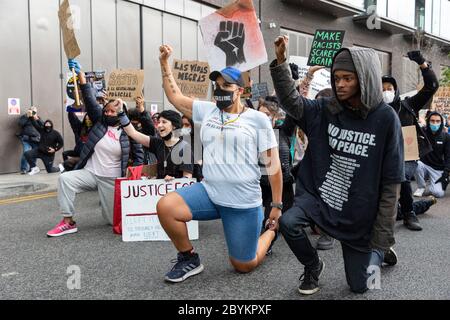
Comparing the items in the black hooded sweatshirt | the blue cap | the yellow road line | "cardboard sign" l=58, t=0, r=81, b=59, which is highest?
"cardboard sign" l=58, t=0, r=81, b=59

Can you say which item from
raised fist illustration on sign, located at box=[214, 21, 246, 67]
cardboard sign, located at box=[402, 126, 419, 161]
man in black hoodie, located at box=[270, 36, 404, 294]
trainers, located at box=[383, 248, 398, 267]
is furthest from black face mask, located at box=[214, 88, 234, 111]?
cardboard sign, located at box=[402, 126, 419, 161]

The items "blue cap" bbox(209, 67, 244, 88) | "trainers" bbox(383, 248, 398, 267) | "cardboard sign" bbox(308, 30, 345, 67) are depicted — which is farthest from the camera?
"cardboard sign" bbox(308, 30, 345, 67)

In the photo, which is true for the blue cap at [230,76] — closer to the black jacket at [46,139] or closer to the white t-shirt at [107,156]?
the white t-shirt at [107,156]

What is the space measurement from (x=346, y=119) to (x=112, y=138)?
3.19 metres

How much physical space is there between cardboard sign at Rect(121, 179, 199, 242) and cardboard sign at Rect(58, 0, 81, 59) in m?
1.60

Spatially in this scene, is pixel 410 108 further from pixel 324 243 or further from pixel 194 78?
pixel 194 78

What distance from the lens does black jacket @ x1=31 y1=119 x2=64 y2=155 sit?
1261cm

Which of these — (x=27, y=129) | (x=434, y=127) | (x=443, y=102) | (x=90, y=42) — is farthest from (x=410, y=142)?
(x=90, y=42)

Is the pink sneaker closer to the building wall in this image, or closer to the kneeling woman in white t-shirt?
the kneeling woman in white t-shirt

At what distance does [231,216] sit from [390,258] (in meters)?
1.52

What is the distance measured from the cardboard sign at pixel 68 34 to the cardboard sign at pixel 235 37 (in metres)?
1.57

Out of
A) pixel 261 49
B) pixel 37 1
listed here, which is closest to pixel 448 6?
pixel 37 1

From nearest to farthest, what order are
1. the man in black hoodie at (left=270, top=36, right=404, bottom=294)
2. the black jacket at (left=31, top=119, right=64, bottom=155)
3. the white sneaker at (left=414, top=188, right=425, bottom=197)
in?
the man in black hoodie at (left=270, top=36, right=404, bottom=294), the white sneaker at (left=414, top=188, right=425, bottom=197), the black jacket at (left=31, top=119, right=64, bottom=155)

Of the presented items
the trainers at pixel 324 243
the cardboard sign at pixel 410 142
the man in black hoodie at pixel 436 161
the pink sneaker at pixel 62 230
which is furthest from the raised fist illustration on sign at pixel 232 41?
the man in black hoodie at pixel 436 161
